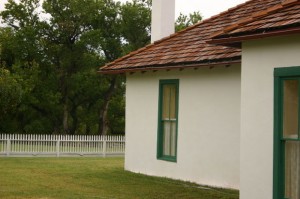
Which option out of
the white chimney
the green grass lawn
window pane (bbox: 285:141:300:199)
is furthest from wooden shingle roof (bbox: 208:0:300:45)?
the white chimney

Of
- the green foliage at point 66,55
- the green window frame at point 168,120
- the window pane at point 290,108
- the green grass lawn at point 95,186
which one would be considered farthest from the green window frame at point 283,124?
the green foliage at point 66,55

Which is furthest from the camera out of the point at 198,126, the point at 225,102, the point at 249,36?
the point at 198,126

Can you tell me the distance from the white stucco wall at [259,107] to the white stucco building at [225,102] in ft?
0.06

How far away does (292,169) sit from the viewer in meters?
9.86

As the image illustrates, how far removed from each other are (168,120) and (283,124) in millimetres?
6706

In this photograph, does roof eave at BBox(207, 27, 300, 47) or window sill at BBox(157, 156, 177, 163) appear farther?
window sill at BBox(157, 156, 177, 163)

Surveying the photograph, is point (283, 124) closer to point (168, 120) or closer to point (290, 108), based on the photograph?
point (290, 108)

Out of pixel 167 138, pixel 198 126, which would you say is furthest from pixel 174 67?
pixel 167 138

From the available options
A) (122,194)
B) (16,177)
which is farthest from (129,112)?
(122,194)

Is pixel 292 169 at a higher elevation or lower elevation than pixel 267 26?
lower

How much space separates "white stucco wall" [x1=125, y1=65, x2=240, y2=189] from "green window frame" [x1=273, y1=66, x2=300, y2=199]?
3800 millimetres

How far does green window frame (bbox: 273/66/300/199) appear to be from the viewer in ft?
32.3

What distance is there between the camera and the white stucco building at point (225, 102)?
9992 millimetres

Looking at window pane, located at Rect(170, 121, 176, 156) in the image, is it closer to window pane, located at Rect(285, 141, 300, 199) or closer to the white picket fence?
window pane, located at Rect(285, 141, 300, 199)
